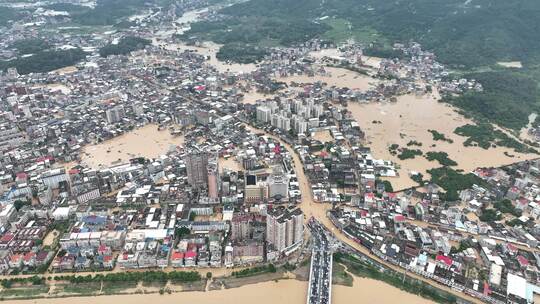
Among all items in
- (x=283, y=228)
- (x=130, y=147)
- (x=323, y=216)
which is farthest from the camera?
(x=130, y=147)

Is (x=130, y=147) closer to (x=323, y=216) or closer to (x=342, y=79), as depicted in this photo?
(x=323, y=216)

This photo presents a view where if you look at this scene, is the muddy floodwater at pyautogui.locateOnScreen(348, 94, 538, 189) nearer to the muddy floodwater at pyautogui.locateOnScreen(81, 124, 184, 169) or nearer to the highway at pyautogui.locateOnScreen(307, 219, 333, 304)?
the highway at pyautogui.locateOnScreen(307, 219, 333, 304)

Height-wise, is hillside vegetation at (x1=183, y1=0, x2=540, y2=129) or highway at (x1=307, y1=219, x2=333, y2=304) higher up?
hillside vegetation at (x1=183, y1=0, x2=540, y2=129)

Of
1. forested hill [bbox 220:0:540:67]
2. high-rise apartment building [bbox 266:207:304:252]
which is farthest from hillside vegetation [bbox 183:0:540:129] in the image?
high-rise apartment building [bbox 266:207:304:252]

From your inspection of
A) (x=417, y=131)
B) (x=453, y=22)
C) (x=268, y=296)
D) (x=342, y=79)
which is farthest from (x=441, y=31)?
(x=268, y=296)

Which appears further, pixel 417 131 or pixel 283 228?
pixel 417 131

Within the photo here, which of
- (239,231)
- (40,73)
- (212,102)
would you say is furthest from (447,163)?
(40,73)

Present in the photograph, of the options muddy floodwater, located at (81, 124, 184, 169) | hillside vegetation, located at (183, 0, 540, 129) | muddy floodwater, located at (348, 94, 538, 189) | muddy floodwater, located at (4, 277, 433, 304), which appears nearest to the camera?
muddy floodwater, located at (4, 277, 433, 304)
